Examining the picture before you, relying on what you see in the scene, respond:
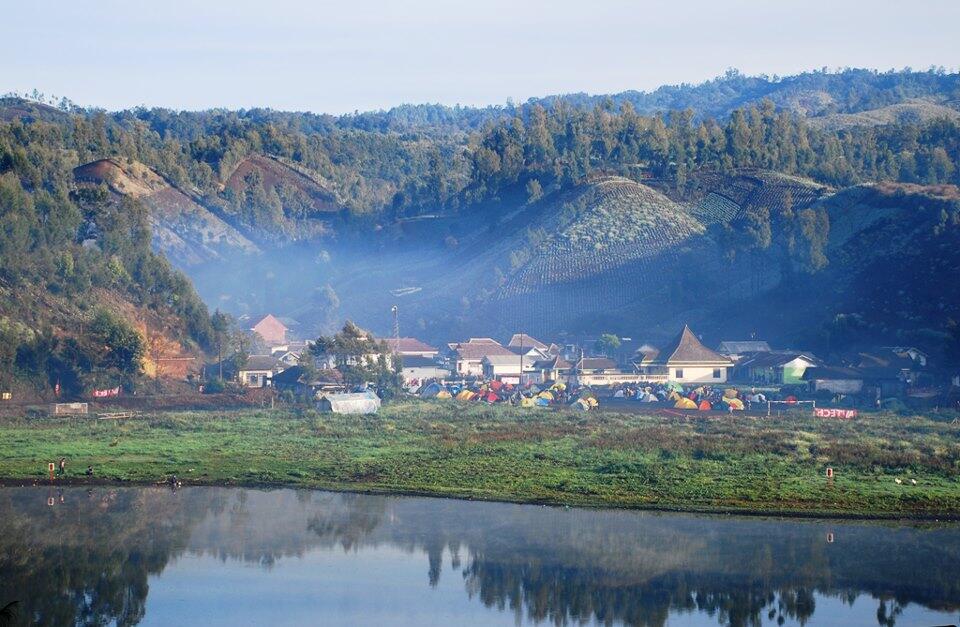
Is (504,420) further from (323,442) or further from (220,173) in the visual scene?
(220,173)

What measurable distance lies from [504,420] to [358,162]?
118 m

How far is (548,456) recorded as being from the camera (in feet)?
133

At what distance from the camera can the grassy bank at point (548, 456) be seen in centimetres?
3453

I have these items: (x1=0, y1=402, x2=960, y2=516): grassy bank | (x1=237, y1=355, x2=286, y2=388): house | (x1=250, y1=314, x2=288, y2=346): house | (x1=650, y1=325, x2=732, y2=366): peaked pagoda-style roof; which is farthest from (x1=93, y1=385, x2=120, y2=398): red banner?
(x1=250, y1=314, x2=288, y2=346): house

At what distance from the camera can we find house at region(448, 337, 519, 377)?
7612 cm

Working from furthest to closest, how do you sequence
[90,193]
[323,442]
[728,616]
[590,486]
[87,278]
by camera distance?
[90,193] → [87,278] → [323,442] → [590,486] → [728,616]

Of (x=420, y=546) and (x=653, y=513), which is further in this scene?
(x=653, y=513)

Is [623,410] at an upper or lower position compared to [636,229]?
lower

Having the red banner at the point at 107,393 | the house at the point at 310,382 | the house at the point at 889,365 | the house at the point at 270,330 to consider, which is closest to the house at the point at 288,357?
the house at the point at 270,330

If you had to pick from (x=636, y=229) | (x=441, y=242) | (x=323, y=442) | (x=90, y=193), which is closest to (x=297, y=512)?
(x=323, y=442)

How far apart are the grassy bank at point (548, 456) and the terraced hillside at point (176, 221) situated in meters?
61.2

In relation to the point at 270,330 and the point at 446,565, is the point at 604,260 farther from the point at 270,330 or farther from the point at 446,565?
the point at 446,565

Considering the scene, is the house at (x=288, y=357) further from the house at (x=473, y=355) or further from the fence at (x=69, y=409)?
the fence at (x=69, y=409)

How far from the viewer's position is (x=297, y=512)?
33188 mm
